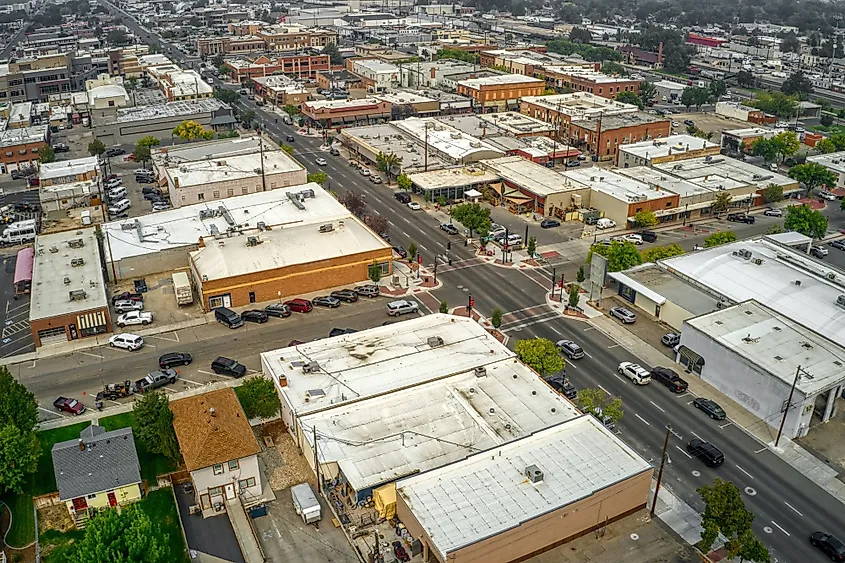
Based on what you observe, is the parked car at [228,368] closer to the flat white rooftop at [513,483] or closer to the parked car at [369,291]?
the parked car at [369,291]

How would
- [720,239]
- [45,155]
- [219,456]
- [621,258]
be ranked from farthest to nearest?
[45,155] → [720,239] → [621,258] → [219,456]

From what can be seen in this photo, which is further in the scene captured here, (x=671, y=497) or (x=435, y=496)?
(x=671, y=497)

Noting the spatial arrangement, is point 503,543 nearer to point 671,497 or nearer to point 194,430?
point 671,497

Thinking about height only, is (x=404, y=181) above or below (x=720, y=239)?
below

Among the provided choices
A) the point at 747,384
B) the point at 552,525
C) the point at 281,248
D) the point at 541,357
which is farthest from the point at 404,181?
the point at 552,525

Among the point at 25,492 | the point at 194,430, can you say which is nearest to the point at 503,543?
the point at 194,430

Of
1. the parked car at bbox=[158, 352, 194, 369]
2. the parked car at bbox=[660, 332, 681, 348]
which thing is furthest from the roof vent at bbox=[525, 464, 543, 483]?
the parked car at bbox=[158, 352, 194, 369]

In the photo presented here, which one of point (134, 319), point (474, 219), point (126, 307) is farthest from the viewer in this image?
point (474, 219)

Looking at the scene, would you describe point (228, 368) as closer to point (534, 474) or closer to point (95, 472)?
point (95, 472)
